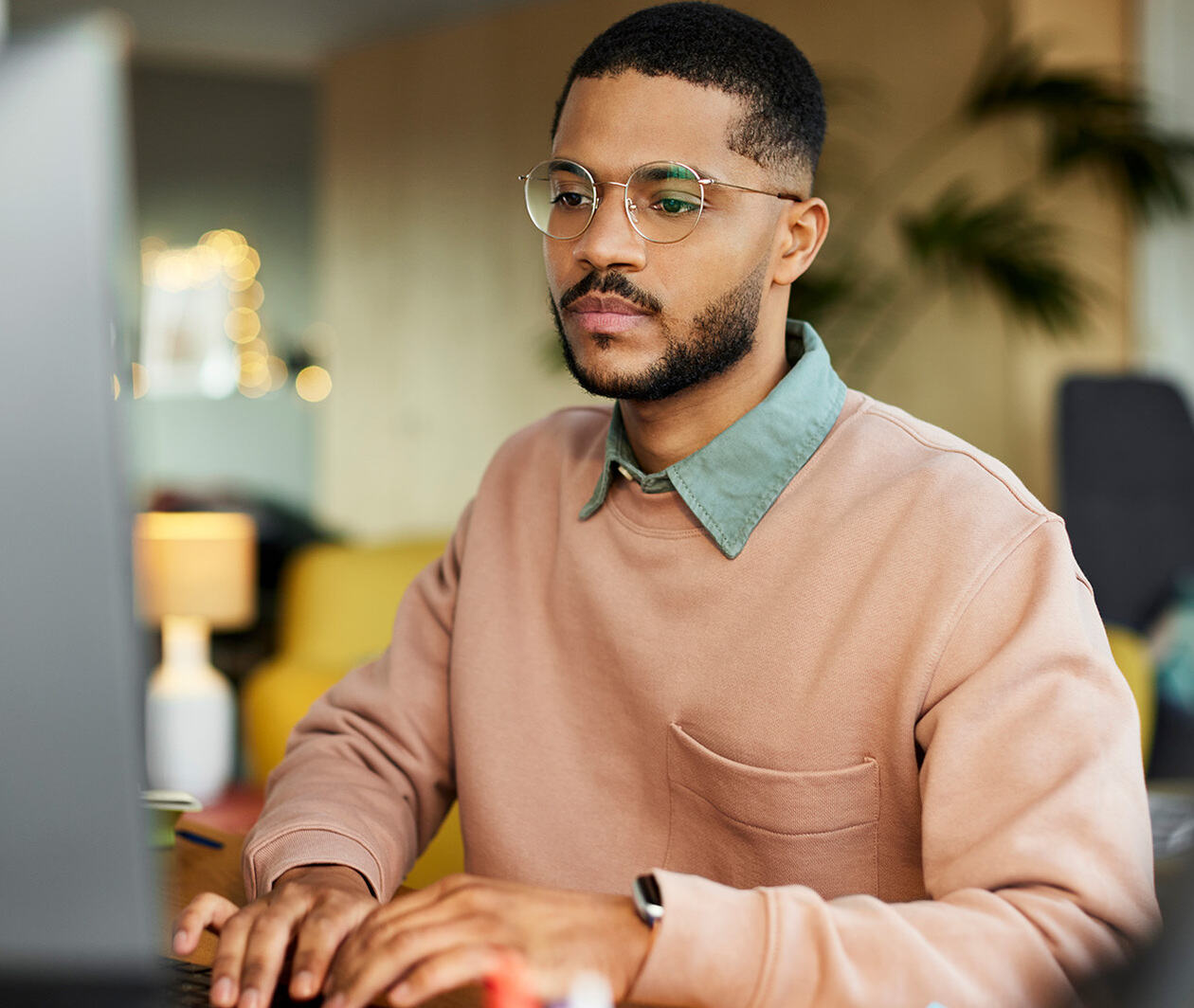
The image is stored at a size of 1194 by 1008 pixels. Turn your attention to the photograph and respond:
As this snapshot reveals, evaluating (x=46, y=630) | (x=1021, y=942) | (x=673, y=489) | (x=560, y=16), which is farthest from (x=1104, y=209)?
(x=46, y=630)

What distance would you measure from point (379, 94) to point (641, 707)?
17.2 ft

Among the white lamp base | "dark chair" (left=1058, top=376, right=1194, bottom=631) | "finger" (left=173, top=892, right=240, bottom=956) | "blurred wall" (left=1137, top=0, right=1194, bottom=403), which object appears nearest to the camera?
"finger" (left=173, top=892, right=240, bottom=956)

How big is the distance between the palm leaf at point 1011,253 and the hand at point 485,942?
10.2ft

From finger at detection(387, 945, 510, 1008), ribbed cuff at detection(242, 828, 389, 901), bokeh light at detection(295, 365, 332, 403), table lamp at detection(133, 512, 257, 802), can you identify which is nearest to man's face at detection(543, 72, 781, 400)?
ribbed cuff at detection(242, 828, 389, 901)

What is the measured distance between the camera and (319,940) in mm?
832

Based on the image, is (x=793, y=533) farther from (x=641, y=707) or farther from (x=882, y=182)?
(x=882, y=182)

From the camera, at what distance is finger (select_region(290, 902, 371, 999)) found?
790 millimetres

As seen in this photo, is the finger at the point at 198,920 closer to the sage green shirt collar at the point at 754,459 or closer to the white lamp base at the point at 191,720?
the sage green shirt collar at the point at 754,459

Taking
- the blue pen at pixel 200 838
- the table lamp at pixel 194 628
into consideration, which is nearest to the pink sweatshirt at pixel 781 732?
the blue pen at pixel 200 838

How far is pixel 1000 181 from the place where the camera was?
3.77m

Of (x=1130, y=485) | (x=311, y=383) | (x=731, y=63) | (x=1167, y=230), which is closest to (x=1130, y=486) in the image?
(x=1130, y=485)

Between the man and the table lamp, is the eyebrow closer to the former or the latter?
the man

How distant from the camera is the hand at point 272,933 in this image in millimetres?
795

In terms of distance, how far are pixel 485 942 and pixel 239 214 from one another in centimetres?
603
